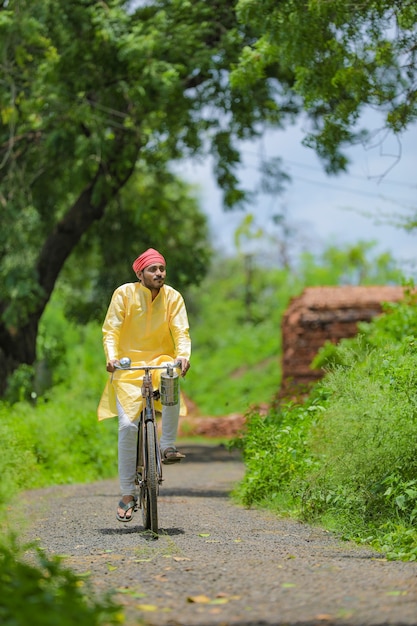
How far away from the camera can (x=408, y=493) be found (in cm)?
733

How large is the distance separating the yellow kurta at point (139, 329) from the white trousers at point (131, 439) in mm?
173

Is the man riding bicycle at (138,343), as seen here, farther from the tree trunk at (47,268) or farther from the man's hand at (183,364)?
the tree trunk at (47,268)

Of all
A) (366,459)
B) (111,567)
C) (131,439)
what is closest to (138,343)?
(131,439)

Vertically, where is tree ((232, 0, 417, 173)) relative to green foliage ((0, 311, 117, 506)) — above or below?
above

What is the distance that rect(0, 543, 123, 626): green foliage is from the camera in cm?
400

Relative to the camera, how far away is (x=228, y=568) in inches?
235

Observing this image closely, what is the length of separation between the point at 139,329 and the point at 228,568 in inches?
106

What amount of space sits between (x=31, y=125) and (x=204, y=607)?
1400 centimetres

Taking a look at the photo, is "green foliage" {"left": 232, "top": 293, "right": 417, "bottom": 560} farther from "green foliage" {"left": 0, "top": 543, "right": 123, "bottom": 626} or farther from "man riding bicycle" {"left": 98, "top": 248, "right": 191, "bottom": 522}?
"green foliage" {"left": 0, "top": 543, "right": 123, "bottom": 626}

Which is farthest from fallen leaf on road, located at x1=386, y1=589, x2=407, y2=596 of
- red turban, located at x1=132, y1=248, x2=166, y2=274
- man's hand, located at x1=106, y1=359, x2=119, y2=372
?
red turban, located at x1=132, y1=248, x2=166, y2=274

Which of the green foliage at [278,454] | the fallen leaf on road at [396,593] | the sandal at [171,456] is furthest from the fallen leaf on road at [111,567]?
the green foliage at [278,454]

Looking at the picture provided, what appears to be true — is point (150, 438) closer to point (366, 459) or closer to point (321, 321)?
point (366, 459)

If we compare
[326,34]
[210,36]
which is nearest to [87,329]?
[210,36]

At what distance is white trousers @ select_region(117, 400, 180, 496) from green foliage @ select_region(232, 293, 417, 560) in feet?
3.81
